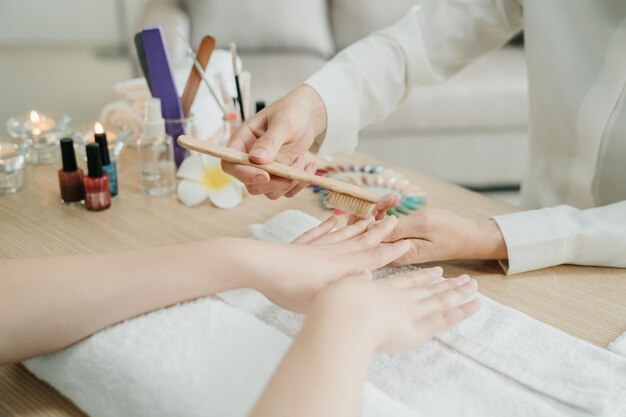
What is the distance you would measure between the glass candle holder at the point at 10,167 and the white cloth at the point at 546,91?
50cm

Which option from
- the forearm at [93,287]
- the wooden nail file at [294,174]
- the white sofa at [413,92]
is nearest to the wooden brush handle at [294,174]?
the wooden nail file at [294,174]

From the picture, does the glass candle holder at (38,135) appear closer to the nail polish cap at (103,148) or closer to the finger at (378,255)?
the nail polish cap at (103,148)

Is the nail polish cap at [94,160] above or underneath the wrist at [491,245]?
above

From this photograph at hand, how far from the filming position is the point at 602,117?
954 millimetres

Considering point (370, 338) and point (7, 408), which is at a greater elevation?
point (370, 338)

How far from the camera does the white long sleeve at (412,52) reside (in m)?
1.07

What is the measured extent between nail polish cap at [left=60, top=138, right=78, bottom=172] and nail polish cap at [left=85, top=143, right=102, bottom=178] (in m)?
0.04

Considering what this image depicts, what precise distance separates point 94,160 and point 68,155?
0.06 meters

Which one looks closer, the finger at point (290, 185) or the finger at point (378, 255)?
the finger at point (378, 255)

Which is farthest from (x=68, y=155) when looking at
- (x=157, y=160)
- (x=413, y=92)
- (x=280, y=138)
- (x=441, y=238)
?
(x=413, y=92)

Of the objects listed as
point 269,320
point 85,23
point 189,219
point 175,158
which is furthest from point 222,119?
point 85,23

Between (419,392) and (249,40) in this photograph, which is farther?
(249,40)

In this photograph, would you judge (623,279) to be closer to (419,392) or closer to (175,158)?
(419,392)

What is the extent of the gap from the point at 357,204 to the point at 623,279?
352 mm
